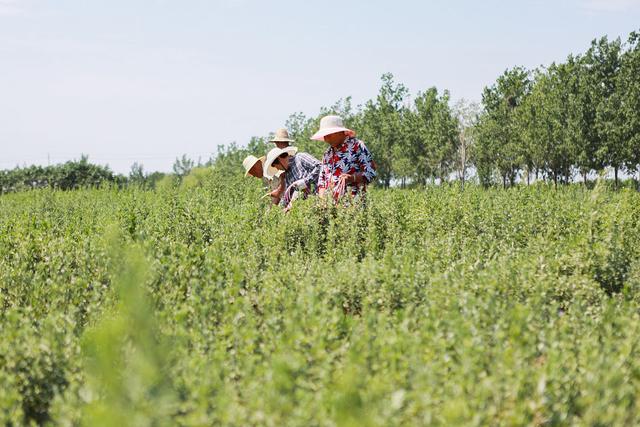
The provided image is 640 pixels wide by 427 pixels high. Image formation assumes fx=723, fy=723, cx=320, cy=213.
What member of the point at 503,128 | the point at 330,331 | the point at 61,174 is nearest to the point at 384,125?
the point at 503,128

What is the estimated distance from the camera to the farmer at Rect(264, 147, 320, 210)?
7867 mm

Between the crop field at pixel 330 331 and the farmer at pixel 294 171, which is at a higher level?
Result: the farmer at pixel 294 171

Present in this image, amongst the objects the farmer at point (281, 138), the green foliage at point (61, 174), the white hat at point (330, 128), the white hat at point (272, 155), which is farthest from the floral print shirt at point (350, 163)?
the green foliage at point (61, 174)

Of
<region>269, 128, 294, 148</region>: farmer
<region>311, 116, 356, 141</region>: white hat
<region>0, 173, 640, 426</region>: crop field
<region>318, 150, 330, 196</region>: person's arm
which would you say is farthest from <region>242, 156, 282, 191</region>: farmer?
<region>0, 173, 640, 426</region>: crop field

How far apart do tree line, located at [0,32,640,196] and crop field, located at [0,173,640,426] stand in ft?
52.8

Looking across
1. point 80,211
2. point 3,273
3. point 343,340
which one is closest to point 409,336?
point 343,340

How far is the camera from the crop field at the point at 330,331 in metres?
2.66

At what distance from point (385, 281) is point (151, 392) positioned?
2.34 meters

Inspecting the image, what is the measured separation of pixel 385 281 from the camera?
15.0ft

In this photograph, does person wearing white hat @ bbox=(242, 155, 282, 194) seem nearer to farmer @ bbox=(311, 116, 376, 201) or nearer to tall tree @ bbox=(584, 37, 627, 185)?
farmer @ bbox=(311, 116, 376, 201)

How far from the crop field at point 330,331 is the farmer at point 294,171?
1.15 m

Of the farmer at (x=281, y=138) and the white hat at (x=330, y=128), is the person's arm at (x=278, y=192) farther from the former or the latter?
the white hat at (x=330, y=128)

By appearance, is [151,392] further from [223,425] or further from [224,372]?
[224,372]

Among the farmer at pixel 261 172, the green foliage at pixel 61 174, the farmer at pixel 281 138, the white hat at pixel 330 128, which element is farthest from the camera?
the green foliage at pixel 61 174
